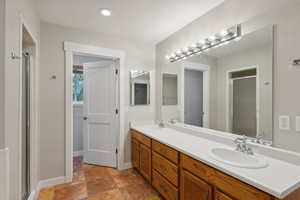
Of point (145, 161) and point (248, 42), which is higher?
point (248, 42)

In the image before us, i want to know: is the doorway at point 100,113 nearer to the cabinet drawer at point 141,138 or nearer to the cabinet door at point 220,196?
→ the cabinet drawer at point 141,138

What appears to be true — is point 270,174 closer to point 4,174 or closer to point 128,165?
point 4,174

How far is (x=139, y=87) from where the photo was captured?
9.77 feet

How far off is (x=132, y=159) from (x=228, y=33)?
2.49 m

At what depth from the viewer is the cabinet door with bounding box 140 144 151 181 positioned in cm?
221

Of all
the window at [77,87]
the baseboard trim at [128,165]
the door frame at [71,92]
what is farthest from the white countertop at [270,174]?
the window at [77,87]

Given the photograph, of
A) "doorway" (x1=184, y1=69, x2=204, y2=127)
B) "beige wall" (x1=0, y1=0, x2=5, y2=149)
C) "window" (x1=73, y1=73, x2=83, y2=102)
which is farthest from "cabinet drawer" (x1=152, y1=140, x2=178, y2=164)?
"window" (x1=73, y1=73, x2=83, y2=102)

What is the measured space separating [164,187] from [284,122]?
4.63ft

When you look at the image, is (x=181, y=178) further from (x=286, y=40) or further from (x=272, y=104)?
(x=286, y=40)

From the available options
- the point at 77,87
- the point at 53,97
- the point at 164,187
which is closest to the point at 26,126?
the point at 53,97

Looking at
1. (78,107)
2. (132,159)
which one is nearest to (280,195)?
(132,159)

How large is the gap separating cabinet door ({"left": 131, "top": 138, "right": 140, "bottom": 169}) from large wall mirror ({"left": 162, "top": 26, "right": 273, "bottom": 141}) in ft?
3.11

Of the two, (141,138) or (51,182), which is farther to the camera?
(141,138)

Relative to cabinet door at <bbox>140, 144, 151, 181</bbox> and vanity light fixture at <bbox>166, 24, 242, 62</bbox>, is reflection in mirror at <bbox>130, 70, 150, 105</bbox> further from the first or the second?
cabinet door at <bbox>140, 144, 151, 181</bbox>
